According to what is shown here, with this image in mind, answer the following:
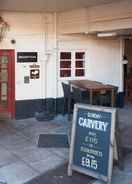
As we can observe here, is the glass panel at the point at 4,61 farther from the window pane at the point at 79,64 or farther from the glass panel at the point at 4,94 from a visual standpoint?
the window pane at the point at 79,64

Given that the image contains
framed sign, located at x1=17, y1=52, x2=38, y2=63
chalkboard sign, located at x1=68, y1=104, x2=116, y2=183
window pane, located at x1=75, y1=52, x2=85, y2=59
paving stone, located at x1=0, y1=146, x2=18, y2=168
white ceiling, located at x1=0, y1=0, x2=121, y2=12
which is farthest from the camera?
window pane, located at x1=75, y1=52, x2=85, y2=59

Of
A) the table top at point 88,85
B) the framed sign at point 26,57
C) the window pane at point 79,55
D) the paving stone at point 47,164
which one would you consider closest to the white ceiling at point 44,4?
the framed sign at point 26,57

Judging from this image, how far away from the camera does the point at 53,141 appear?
281 inches

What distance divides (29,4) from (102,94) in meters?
3.28

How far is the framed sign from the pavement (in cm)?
177

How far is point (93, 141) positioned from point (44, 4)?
173 inches

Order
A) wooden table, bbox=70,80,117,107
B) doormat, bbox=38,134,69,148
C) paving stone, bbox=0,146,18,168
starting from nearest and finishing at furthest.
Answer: paving stone, bbox=0,146,18,168
doormat, bbox=38,134,69,148
wooden table, bbox=70,80,117,107

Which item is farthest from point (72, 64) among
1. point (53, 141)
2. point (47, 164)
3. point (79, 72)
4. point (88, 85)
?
point (47, 164)

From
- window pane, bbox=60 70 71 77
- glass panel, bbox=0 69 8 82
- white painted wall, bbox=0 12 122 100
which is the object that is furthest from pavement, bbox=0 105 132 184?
window pane, bbox=60 70 71 77

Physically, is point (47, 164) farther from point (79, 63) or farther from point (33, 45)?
point (79, 63)

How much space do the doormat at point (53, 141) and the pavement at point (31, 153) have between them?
139mm

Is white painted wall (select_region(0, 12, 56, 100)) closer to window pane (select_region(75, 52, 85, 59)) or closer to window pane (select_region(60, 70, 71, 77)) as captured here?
window pane (select_region(60, 70, 71, 77))

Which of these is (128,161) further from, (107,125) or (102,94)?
(102,94)

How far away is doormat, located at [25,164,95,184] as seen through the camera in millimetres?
5055
